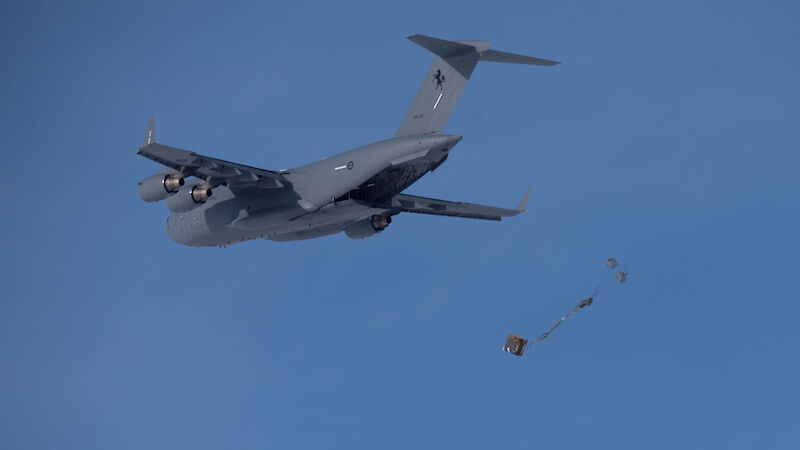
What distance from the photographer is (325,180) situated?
29.5 metres

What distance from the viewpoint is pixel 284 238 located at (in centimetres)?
3366

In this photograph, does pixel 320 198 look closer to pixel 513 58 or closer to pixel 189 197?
pixel 189 197

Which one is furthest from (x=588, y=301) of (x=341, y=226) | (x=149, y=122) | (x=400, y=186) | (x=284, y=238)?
Answer: (x=149, y=122)

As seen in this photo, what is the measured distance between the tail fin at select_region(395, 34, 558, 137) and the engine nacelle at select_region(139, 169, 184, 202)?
6.57 metres

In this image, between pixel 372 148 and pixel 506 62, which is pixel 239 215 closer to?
pixel 372 148

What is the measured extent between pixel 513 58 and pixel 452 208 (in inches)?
290

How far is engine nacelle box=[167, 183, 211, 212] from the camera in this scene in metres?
30.0

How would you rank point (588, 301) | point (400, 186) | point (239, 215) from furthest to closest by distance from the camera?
point (239, 215) → point (400, 186) → point (588, 301)

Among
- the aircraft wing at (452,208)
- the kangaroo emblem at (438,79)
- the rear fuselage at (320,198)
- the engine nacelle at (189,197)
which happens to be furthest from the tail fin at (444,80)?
the engine nacelle at (189,197)

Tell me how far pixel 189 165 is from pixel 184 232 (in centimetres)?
580

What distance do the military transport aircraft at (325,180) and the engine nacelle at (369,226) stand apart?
11 cm

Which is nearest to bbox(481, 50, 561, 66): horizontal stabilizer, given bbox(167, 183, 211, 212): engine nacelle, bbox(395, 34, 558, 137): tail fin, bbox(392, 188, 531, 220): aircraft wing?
bbox(395, 34, 558, 137): tail fin

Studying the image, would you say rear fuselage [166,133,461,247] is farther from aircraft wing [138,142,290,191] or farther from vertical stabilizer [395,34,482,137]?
vertical stabilizer [395,34,482,137]

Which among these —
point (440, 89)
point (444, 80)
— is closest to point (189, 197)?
point (440, 89)
